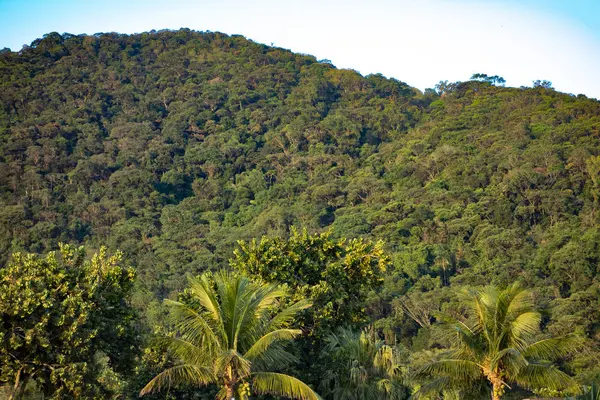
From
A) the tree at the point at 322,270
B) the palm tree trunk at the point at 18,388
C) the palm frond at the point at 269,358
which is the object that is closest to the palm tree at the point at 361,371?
the tree at the point at 322,270

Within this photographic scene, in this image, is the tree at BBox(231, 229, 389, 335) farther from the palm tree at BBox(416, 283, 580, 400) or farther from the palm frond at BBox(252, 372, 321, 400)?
the palm frond at BBox(252, 372, 321, 400)

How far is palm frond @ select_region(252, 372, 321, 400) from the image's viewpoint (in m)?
16.2

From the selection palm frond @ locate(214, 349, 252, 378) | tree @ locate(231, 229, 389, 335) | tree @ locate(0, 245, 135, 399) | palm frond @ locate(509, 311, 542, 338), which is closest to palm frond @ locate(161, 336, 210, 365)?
palm frond @ locate(214, 349, 252, 378)

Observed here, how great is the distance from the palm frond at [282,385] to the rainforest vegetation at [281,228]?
5cm

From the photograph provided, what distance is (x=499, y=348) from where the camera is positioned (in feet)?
59.8

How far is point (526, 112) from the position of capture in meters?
117

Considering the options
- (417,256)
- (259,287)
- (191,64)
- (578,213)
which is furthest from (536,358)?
(191,64)

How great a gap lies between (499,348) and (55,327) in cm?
1005

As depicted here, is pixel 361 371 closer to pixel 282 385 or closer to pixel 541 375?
pixel 541 375

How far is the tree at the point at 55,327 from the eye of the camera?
17094 millimetres

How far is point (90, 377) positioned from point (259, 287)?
454 centimetres

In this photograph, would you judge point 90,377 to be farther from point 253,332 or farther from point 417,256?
point 417,256

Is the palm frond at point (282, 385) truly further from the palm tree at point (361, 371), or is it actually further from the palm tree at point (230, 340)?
the palm tree at point (361, 371)

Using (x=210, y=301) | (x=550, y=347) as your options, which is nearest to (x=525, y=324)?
(x=550, y=347)
